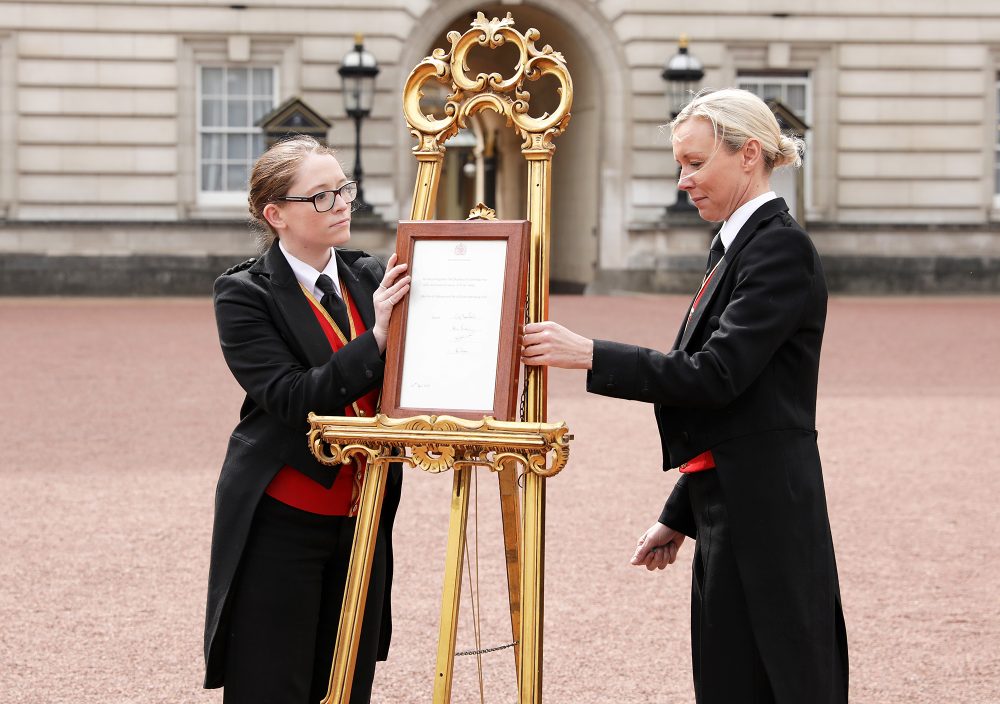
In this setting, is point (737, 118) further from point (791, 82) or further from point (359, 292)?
point (791, 82)

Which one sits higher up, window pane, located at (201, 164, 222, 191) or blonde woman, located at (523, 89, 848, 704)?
window pane, located at (201, 164, 222, 191)

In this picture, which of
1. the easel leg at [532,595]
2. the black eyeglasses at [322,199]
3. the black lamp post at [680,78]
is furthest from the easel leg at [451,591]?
the black lamp post at [680,78]

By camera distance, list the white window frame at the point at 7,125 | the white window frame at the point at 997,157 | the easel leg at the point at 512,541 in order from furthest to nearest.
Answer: the white window frame at the point at 997,157
the white window frame at the point at 7,125
the easel leg at the point at 512,541

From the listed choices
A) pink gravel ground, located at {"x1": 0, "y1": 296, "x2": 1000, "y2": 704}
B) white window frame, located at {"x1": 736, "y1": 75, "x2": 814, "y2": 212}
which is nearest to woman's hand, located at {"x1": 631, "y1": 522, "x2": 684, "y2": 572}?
pink gravel ground, located at {"x1": 0, "y1": 296, "x2": 1000, "y2": 704}

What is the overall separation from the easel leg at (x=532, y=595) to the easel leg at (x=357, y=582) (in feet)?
0.97

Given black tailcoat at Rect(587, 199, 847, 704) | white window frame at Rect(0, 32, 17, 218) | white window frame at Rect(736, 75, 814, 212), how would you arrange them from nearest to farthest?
black tailcoat at Rect(587, 199, 847, 704), white window frame at Rect(0, 32, 17, 218), white window frame at Rect(736, 75, 814, 212)

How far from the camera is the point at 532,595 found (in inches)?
113

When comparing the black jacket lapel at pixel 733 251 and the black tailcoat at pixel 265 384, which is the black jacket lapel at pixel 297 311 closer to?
the black tailcoat at pixel 265 384

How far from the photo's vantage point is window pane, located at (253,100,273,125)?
20875 millimetres

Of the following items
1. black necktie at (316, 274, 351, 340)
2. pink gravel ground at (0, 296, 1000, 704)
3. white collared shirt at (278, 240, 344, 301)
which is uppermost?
white collared shirt at (278, 240, 344, 301)

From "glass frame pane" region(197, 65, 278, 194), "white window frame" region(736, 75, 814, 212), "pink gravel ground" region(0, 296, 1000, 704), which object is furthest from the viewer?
"white window frame" region(736, 75, 814, 212)

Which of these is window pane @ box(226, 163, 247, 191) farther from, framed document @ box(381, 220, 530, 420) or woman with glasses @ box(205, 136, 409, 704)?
framed document @ box(381, 220, 530, 420)

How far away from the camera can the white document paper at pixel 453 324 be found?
2.82 m

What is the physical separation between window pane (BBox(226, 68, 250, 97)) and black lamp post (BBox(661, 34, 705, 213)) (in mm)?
5801
